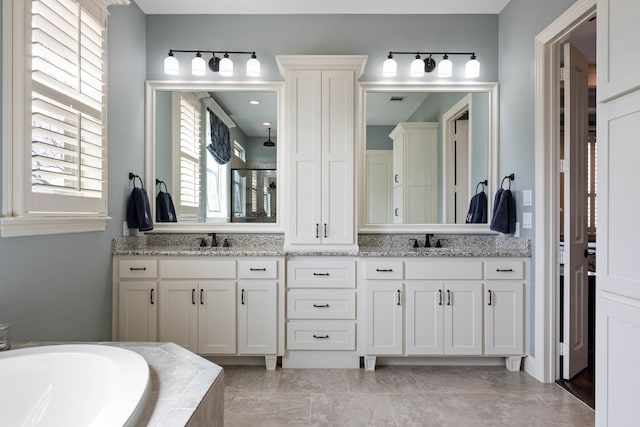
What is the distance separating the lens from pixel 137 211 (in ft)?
9.43

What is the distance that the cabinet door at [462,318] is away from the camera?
2.69 m

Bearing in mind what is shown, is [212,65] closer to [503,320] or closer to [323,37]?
[323,37]

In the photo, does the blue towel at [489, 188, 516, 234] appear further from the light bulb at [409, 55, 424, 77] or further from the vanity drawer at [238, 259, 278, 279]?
the vanity drawer at [238, 259, 278, 279]

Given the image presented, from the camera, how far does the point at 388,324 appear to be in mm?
2684

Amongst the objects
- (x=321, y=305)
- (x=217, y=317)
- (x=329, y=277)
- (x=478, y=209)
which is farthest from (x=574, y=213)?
(x=217, y=317)

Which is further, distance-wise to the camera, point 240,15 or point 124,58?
point 240,15

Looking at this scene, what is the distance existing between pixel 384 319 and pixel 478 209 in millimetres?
1250

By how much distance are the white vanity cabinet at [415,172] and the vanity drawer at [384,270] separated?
0.58m

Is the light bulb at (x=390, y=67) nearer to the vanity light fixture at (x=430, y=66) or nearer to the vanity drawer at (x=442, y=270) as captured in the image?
the vanity light fixture at (x=430, y=66)

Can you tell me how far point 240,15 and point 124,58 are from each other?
0.99 metres

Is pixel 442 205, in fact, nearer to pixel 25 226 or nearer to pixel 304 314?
pixel 304 314

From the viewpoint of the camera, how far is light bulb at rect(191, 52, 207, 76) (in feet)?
9.98

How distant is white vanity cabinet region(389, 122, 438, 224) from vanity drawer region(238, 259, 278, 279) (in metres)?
1.16

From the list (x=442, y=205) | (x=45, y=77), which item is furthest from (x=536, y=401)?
(x=45, y=77)
